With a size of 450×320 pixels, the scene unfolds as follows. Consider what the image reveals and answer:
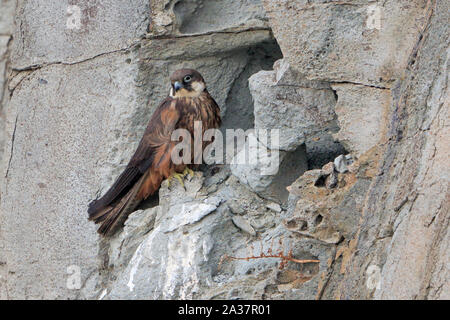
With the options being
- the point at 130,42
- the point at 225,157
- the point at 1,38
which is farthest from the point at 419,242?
the point at 1,38

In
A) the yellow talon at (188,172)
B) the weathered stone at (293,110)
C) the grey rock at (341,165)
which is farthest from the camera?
the yellow talon at (188,172)

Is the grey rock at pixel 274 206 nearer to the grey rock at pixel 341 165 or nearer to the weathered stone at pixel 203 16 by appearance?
the grey rock at pixel 341 165

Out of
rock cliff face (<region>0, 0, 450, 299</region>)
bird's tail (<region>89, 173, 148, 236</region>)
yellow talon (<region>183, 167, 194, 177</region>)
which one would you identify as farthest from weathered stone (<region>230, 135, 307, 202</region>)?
bird's tail (<region>89, 173, 148, 236</region>)

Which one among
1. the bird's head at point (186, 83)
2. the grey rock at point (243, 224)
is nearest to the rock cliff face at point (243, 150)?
the grey rock at point (243, 224)

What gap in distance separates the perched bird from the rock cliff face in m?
0.08

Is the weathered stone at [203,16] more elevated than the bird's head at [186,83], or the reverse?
the weathered stone at [203,16]

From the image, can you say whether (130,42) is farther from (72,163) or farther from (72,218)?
(72,218)

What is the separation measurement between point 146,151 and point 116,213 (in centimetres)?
33

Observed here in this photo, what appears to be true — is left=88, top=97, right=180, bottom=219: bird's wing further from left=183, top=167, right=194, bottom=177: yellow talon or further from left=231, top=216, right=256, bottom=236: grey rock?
left=231, top=216, right=256, bottom=236: grey rock

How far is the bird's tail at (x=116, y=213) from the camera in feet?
11.5

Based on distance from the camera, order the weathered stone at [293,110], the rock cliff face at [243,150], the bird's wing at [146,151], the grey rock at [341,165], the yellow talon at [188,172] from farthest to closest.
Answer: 1. the yellow talon at [188,172]
2. the bird's wing at [146,151]
3. the weathered stone at [293,110]
4. the grey rock at [341,165]
5. the rock cliff face at [243,150]

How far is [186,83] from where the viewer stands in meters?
3.51

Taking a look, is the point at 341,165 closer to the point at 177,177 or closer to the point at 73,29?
the point at 177,177

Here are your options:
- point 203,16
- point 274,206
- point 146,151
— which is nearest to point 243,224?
point 274,206
